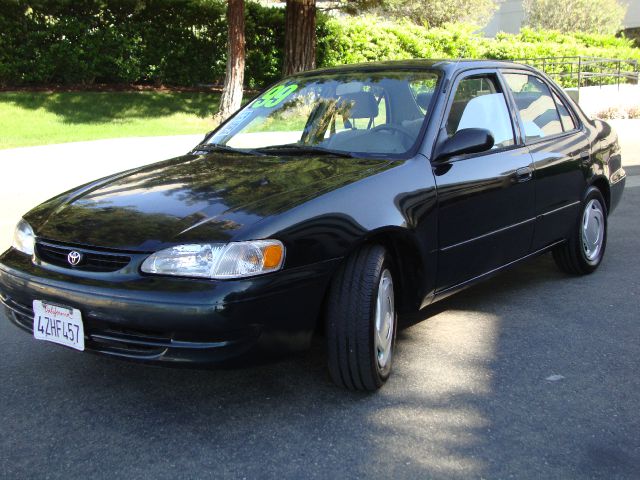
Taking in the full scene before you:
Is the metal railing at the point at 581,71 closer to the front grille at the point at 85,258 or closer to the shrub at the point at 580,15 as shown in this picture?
the shrub at the point at 580,15

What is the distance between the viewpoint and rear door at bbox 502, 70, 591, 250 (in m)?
4.59

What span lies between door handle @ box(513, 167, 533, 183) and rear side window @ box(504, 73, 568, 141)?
0.85 ft

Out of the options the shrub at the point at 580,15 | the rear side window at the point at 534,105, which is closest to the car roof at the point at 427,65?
the rear side window at the point at 534,105

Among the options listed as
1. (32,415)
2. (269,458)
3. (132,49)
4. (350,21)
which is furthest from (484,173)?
(350,21)

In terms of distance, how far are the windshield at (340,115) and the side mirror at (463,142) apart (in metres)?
0.17

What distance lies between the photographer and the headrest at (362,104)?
4.17 meters

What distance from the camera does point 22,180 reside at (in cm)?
1002

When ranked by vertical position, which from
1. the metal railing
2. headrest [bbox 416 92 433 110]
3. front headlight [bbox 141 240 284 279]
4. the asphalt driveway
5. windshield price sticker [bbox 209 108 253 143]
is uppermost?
the metal railing

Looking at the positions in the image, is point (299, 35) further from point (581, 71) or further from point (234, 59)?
point (581, 71)

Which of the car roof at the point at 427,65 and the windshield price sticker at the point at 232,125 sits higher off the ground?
the car roof at the point at 427,65

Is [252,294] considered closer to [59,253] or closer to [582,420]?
[59,253]

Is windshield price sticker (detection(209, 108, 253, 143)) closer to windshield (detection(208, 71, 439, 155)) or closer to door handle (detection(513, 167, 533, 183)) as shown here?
windshield (detection(208, 71, 439, 155))

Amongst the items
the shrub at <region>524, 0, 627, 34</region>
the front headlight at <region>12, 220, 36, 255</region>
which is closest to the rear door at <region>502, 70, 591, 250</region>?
the front headlight at <region>12, 220, 36, 255</region>

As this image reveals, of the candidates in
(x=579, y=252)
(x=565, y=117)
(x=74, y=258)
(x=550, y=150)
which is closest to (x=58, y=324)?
(x=74, y=258)
